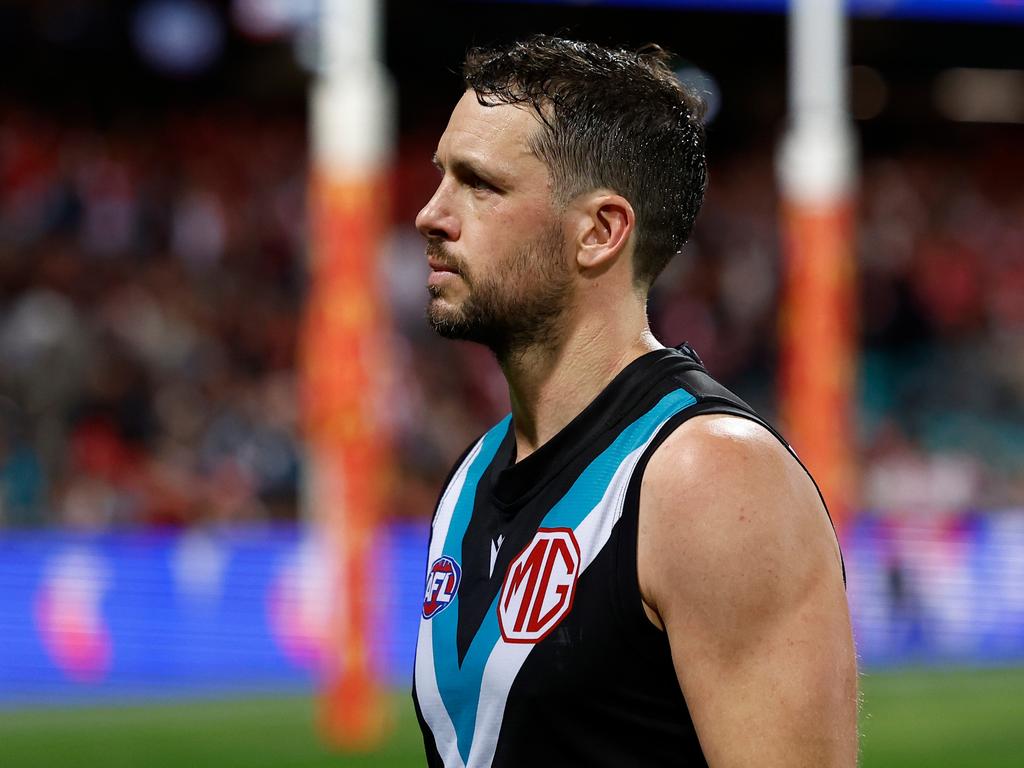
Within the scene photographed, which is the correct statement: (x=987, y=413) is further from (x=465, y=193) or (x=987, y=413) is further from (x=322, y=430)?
(x=465, y=193)

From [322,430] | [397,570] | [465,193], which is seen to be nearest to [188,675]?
[397,570]

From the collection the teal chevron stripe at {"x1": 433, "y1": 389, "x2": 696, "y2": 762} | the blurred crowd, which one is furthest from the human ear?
the blurred crowd

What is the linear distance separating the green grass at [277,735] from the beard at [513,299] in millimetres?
6166

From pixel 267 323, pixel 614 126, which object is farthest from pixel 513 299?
pixel 267 323

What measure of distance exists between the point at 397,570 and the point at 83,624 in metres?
2.23

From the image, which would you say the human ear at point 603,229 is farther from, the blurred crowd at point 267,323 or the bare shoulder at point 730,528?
the blurred crowd at point 267,323

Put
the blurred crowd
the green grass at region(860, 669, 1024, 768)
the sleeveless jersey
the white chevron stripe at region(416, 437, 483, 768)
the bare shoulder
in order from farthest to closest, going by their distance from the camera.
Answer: the blurred crowd, the green grass at region(860, 669, 1024, 768), the white chevron stripe at region(416, 437, 483, 768), the sleeveless jersey, the bare shoulder

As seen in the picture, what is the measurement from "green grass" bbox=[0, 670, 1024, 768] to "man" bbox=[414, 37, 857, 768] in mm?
6136

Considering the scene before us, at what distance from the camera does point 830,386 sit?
1138 cm

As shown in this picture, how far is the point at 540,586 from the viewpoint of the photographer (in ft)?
7.29

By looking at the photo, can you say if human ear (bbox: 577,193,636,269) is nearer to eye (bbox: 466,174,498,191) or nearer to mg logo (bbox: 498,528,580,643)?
eye (bbox: 466,174,498,191)

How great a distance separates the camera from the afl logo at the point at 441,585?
97.2 inches

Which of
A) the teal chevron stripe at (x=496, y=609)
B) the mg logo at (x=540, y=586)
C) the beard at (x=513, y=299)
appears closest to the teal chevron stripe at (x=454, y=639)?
the teal chevron stripe at (x=496, y=609)

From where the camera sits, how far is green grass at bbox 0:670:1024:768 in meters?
8.82
